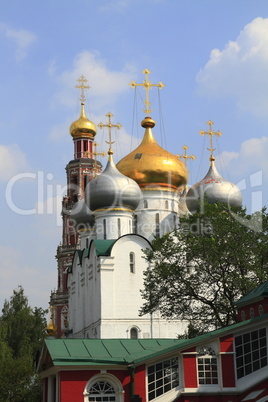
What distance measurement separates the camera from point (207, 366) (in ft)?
60.2

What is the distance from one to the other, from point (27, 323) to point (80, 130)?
16459mm

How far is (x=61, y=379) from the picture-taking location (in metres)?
18.3

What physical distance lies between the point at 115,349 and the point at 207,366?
2668 millimetres

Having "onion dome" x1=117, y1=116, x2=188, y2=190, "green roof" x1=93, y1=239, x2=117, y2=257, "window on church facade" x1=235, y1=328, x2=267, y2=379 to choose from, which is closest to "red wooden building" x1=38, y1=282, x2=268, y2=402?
"window on church facade" x1=235, y1=328, x2=267, y2=379

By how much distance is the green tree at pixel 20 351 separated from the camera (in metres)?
30.3

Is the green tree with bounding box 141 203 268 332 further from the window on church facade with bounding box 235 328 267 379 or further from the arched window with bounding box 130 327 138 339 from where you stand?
the arched window with bounding box 130 327 138 339

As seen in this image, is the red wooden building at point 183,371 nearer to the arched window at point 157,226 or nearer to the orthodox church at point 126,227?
the orthodox church at point 126,227

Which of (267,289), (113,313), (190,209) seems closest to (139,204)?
(190,209)

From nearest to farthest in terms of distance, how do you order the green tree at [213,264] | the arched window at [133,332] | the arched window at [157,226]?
the green tree at [213,264], the arched window at [133,332], the arched window at [157,226]

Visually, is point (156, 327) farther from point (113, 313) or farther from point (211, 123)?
point (211, 123)

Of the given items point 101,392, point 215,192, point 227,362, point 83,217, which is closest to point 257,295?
point 227,362

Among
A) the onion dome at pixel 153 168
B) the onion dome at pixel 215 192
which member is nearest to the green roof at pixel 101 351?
the onion dome at pixel 215 192

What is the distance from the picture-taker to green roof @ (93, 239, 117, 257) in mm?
35438

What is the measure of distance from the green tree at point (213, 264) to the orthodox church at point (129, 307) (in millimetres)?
1758
